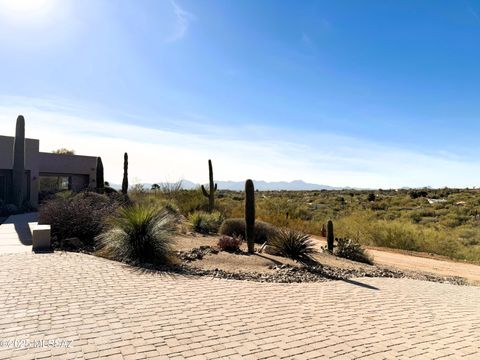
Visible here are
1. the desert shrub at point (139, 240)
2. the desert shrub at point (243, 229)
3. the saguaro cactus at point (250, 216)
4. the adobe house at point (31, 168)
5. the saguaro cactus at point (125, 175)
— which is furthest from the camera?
the saguaro cactus at point (125, 175)

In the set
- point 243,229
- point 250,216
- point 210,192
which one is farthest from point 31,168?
point 250,216

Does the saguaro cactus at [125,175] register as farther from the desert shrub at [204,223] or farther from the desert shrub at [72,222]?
the desert shrub at [72,222]

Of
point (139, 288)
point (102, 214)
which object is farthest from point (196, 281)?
point (102, 214)

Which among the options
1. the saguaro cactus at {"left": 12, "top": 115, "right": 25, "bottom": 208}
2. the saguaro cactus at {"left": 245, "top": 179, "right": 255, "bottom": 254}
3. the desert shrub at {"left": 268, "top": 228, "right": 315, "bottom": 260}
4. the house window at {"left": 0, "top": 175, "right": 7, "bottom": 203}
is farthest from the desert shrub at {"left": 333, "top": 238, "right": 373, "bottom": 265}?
the house window at {"left": 0, "top": 175, "right": 7, "bottom": 203}

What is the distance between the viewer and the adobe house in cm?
2436

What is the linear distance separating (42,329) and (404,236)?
21.5 metres

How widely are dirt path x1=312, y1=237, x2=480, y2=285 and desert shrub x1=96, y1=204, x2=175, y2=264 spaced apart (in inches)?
361

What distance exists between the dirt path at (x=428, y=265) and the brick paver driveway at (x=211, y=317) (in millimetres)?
6449

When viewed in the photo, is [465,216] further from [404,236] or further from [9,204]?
[9,204]

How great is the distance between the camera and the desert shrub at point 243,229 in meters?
17.8

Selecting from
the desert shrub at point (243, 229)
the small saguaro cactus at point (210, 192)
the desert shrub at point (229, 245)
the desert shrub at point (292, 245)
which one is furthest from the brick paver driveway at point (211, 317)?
the small saguaro cactus at point (210, 192)

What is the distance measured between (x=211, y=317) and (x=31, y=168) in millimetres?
27859

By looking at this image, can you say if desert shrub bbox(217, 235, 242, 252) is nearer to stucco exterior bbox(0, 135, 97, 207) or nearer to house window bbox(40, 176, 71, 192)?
stucco exterior bbox(0, 135, 97, 207)

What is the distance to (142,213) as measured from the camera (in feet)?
37.5
